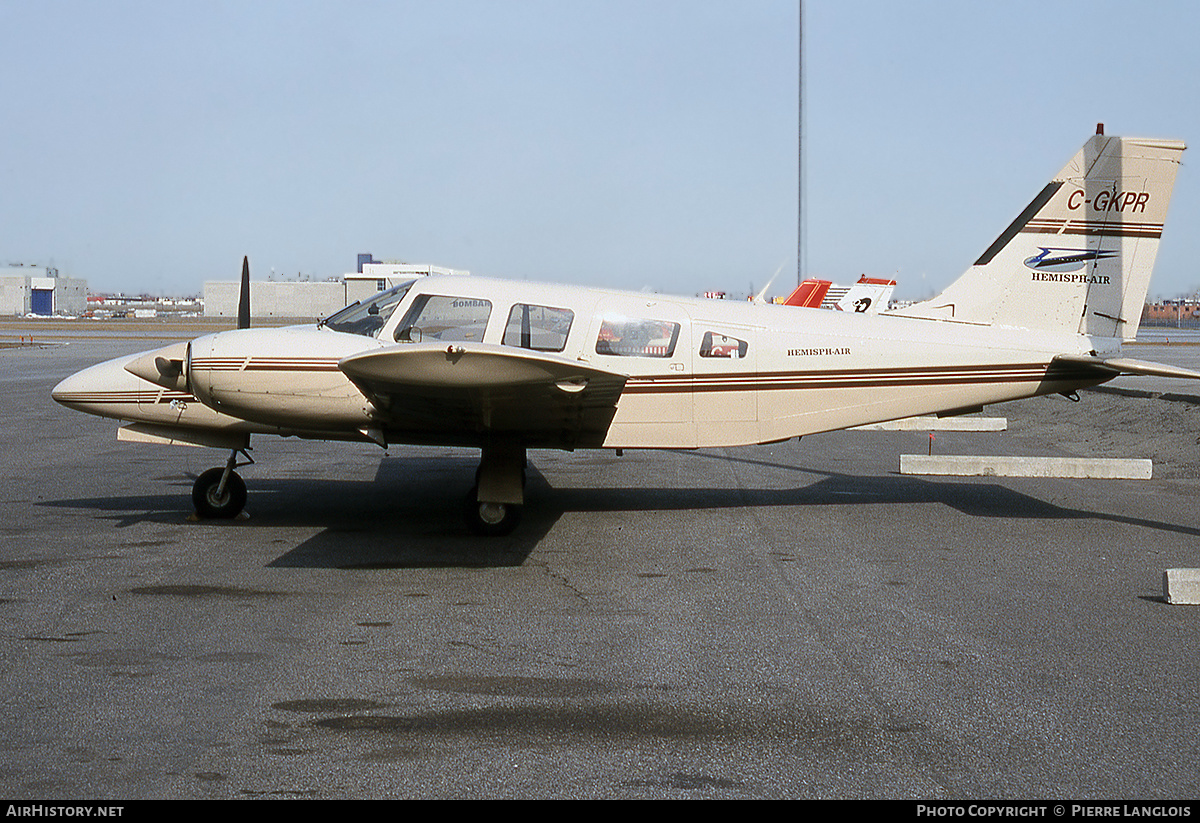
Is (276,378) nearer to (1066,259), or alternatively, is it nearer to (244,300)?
(244,300)

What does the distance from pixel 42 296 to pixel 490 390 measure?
156918 mm

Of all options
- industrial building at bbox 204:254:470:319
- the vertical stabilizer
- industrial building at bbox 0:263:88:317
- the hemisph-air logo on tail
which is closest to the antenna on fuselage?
the vertical stabilizer

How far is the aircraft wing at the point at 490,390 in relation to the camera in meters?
7.55

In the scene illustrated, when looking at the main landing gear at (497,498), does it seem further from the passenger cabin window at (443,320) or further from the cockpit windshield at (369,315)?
the cockpit windshield at (369,315)

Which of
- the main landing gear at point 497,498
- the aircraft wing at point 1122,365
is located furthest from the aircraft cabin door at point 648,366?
the aircraft wing at point 1122,365

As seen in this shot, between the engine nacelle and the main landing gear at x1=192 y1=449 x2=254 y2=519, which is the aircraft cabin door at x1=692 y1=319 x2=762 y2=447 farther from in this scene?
the main landing gear at x1=192 y1=449 x2=254 y2=519

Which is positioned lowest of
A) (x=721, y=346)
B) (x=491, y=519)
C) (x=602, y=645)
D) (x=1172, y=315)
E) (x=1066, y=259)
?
(x=602, y=645)

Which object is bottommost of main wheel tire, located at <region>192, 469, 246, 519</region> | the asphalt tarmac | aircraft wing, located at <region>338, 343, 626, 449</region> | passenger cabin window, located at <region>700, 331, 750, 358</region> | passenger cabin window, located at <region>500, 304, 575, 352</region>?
the asphalt tarmac

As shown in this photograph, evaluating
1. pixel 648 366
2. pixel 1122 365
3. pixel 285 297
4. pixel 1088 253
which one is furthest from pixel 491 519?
pixel 285 297

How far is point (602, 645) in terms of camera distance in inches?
236

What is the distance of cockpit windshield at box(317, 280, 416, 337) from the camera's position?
9.48m

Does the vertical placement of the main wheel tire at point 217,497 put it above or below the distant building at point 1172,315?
below

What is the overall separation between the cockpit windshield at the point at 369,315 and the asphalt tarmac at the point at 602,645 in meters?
1.95

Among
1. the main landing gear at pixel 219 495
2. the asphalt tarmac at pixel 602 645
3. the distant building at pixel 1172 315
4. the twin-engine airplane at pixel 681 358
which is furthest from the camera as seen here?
the distant building at pixel 1172 315
